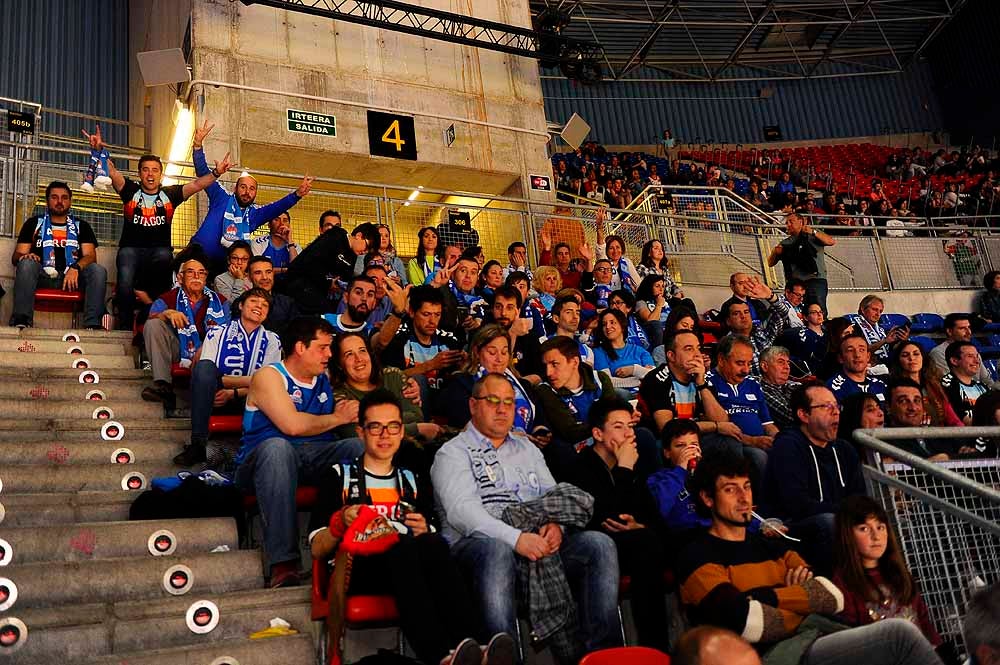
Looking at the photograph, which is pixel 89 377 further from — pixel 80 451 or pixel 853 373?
pixel 853 373

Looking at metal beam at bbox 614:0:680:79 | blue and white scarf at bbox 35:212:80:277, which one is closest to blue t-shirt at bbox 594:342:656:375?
blue and white scarf at bbox 35:212:80:277

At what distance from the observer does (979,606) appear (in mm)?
2197

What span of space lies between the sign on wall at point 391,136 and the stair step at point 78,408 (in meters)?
5.92

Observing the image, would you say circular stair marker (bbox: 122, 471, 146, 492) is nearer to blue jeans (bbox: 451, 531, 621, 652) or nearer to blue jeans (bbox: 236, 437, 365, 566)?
blue jeans (bbox: 236, 437, 365, 566)

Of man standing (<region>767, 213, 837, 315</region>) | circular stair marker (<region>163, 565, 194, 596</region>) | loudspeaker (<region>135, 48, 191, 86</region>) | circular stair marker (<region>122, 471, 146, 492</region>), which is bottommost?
circular stair marker (<region>163, 565, 194, 596</region>)

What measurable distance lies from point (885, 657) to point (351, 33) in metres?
9.56

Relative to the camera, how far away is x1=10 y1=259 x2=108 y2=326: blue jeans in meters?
5.88

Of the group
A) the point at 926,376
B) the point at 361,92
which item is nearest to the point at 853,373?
the point at 926,376

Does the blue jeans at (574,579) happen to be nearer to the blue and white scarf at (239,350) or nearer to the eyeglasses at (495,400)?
the eyeglasses at (495,400)

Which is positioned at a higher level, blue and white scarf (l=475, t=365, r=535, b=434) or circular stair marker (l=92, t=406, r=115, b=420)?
circular stair marker (l=92, t=406, r=115, b=420)

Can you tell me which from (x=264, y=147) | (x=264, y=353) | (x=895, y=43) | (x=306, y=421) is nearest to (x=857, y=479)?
(x=306, y=421)

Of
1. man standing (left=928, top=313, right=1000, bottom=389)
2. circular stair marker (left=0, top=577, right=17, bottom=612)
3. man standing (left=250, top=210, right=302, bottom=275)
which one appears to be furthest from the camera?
man standing (left=250, top=210, right=302, bottom=275)

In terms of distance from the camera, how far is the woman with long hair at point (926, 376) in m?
5.32

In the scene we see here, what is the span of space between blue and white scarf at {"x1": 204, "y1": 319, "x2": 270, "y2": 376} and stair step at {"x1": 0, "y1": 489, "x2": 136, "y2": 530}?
3.27ft
